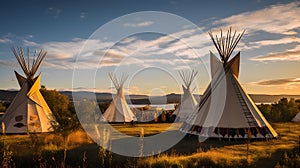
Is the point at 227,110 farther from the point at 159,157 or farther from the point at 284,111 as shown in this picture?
the point at 284,111

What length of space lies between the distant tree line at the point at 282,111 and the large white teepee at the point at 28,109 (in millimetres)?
16507

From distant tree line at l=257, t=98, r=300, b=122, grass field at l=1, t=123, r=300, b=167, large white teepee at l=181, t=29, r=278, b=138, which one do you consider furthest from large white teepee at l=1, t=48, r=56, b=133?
distant tree line at l=257, t=98, r=300, b=122

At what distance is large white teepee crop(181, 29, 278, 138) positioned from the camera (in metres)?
11.4

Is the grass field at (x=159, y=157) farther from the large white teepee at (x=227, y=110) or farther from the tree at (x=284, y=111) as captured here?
the tree at (x=284, y=111)

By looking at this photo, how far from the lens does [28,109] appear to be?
15141mm

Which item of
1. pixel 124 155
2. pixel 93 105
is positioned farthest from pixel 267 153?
pixel 93 105

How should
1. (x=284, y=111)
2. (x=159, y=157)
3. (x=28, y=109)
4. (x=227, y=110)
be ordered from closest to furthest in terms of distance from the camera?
(x=159, y=157) < (x=227, y=110) < (x=28, y=109) < (x=284, y=111)

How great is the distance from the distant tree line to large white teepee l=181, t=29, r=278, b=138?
9741 mm

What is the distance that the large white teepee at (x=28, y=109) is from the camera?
14.8 m

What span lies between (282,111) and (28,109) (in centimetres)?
1893

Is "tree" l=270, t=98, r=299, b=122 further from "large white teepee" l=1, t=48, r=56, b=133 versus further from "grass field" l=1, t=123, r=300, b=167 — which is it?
"large white teepee" l=1, t=48, r=56, b=133

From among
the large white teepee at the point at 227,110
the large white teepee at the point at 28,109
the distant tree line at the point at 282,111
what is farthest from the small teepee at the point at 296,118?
the large white teepee at the point at 28,109

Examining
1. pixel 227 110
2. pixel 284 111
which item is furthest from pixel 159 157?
pixel 284 111

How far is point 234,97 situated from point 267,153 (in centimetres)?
428
